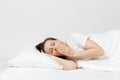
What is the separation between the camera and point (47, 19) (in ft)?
9.84

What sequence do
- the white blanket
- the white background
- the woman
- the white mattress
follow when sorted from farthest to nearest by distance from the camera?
1. the white background
2. the woman
3. the white blanket
4. the white mattress

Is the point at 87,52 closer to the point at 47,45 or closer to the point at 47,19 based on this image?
the point at 47,45

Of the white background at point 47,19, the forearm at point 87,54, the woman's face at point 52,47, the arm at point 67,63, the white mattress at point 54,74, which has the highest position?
the white background at point 47,19

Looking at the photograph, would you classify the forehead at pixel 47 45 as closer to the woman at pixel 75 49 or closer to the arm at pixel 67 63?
the woman at pixel 75 49

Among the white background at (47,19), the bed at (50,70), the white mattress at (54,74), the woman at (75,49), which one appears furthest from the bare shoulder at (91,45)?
the white background at (47,19)

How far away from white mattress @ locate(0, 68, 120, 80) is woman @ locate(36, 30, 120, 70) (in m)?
0.17

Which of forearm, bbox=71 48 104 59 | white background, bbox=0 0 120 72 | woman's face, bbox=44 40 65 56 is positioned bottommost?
forearm, bbox=71 48 104 59

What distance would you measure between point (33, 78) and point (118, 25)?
1.46 meters

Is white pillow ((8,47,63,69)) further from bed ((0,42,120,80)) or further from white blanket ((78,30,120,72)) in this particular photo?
white blanket ((78,30,120,72))

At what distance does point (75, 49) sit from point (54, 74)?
0.46 m

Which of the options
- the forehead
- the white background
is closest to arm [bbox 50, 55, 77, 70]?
the forehead

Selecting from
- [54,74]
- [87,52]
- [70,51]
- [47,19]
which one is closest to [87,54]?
[87,52]

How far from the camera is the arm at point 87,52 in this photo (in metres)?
2.23

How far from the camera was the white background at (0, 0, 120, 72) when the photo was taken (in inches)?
116
